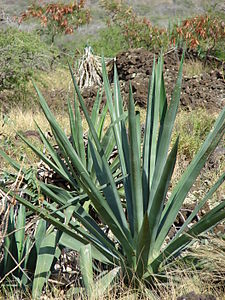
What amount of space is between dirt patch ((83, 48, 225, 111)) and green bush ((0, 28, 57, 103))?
1.28 m

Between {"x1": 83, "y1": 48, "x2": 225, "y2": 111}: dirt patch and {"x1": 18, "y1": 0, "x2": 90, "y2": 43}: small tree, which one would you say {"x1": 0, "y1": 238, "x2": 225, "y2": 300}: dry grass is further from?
{"x1": 18, "y1": 0, "x2": 90, "y2": 43}: small tree

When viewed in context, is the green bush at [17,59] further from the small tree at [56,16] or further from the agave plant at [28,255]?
the agave plant at [28,255]

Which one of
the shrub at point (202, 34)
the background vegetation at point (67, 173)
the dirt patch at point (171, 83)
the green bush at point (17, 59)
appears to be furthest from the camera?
the shrub at point (202, 34)

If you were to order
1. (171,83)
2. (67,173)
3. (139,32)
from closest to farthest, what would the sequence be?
(67,173) → (171,83) → (139,32)

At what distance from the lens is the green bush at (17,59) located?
32.7ft

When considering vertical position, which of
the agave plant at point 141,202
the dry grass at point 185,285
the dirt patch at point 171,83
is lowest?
the dirt patch at point 171,83

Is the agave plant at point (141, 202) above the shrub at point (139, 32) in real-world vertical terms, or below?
above

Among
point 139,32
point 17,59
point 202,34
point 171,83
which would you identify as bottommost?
point 139,32

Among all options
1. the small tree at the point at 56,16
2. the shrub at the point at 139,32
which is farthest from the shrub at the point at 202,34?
the small tree at the point at 56,16

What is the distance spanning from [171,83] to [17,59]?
9.51 ft

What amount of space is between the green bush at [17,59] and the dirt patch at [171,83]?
128cm

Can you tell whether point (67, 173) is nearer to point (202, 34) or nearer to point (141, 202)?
point (141, 202)

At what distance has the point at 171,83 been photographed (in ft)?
32.5

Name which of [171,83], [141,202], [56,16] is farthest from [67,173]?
[56,16]
